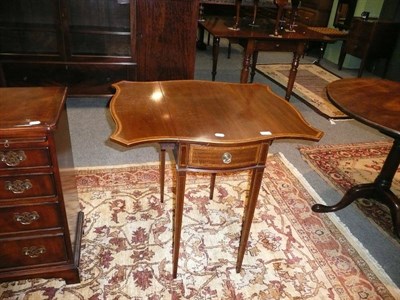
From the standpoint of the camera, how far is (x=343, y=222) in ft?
7.00

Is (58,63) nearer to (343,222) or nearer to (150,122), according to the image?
(150,122)

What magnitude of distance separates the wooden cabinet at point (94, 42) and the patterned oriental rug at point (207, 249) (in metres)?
1.25

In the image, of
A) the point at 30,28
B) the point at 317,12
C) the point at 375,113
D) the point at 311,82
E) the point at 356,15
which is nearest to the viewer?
the point at 375,113

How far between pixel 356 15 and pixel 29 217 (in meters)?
5.69

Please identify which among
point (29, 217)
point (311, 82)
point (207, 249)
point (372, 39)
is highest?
point (372, 39)

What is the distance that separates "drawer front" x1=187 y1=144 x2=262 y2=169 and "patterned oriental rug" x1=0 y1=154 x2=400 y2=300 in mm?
696

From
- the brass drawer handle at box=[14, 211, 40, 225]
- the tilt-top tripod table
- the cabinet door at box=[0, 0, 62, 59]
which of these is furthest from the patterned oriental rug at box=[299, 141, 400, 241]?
the cabinet door at box=[0, 0, 62, 59]

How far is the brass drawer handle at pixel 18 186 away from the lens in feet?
4.14

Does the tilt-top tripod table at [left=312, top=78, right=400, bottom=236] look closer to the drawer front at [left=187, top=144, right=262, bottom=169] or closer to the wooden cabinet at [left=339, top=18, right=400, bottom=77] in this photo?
the drawer front at [left=187, top=144, right=262, bottom=169]

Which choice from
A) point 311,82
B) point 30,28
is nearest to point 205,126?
point 30,28

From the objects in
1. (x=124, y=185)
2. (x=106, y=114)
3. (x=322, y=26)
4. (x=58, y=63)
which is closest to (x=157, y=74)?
(x=106, y=114)

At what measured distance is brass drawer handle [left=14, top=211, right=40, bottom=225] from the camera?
1342 millimetres

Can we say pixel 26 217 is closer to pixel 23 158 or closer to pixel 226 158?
pixel 23 158

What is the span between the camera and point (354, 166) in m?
2.77
